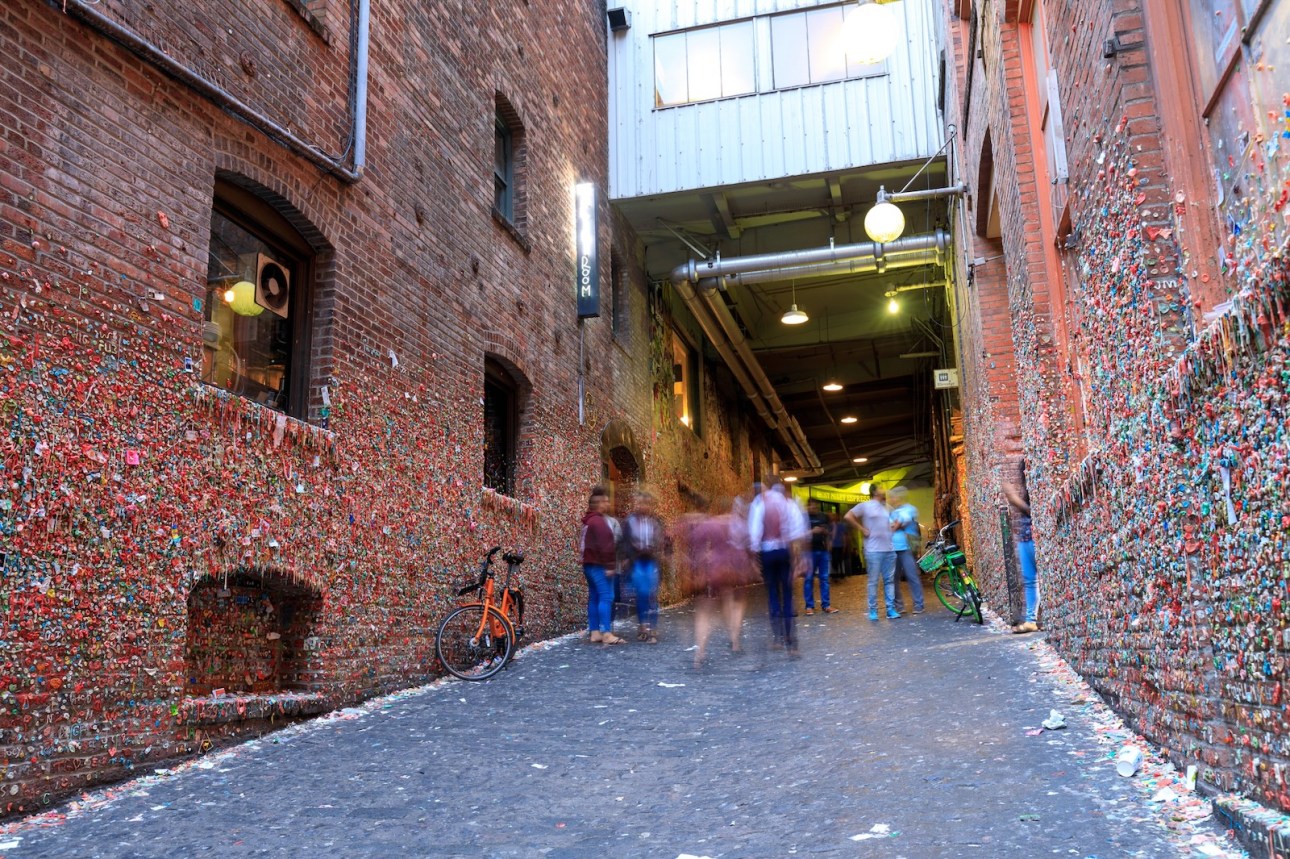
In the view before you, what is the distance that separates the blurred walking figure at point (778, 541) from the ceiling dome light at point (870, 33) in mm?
8552

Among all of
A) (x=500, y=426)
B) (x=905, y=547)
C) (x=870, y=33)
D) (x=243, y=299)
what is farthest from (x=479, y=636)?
(x=870, y=33)

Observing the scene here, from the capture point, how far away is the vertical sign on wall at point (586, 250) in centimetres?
1424

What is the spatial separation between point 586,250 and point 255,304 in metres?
7.01

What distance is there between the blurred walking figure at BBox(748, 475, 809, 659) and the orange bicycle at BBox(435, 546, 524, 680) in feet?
7.50

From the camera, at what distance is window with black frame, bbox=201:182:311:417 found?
7.51 meters

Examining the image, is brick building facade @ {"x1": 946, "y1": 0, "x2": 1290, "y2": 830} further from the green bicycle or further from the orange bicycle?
the orange bicycle

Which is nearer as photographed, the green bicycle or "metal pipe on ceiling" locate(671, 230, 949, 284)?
the green bicycle

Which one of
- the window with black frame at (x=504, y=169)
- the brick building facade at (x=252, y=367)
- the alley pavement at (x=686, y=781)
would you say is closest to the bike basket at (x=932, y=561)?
the brick building facade at (x=252, y=367)

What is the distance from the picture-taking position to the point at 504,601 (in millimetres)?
10047

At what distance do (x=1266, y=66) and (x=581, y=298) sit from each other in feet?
37.0

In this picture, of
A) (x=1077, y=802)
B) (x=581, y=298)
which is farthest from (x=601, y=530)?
(x=1077, y=802)

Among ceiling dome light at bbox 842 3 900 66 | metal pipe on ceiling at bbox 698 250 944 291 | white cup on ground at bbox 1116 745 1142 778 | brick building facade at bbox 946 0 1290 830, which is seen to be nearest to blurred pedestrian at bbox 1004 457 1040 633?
brick building facade at bbox 946 0 1290 830

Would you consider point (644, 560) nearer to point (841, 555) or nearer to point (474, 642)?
point (474, 642)

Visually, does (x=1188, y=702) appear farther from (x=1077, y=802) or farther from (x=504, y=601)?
(x=504, y=601)
